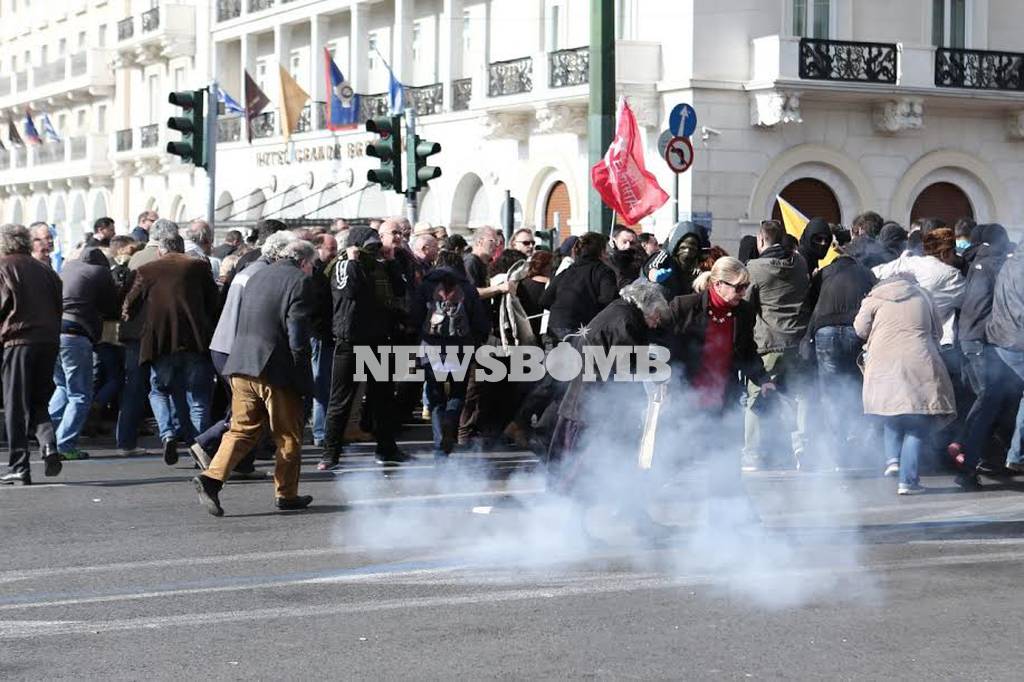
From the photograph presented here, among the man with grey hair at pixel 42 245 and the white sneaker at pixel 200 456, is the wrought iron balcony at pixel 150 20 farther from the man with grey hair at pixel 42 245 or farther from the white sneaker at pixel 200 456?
the white sneaker at pixel 200 456

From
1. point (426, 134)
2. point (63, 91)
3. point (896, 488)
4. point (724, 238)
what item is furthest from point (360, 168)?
point (896, 488)

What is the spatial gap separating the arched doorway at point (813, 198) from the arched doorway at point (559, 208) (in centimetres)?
450

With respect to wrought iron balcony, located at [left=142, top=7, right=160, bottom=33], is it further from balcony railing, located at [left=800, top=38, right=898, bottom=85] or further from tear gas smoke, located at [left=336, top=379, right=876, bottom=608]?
tear gas smoke, located at [left=336, top=379, right=876, bottom=608]

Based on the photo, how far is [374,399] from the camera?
45.0 ft

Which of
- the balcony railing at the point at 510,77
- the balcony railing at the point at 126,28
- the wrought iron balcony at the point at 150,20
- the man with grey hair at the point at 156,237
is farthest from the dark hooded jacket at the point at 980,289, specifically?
the balcony railing at the point at 126,28

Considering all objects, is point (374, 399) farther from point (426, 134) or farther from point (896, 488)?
point (426, 134)

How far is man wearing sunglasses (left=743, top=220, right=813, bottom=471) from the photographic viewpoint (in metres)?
13.7

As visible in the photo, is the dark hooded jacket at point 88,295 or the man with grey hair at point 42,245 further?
the man with grey hair at point 42,245

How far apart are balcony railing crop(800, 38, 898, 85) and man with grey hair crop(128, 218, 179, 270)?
1769 cm

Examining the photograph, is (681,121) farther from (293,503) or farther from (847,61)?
(847,61)

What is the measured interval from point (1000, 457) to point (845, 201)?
19.2 metres

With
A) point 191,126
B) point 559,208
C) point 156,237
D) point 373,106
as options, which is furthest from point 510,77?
point 156,237

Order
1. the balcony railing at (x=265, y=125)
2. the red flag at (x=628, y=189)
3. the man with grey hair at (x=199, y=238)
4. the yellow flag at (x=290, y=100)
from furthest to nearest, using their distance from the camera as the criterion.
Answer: the balcony railing at (x=265, y=125) < the yellow flag at (x=290, y=100) < the red flag at (x=628, y=189) < the man with grey hair at (x=199, y=238)

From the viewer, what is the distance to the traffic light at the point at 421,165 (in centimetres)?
1983
